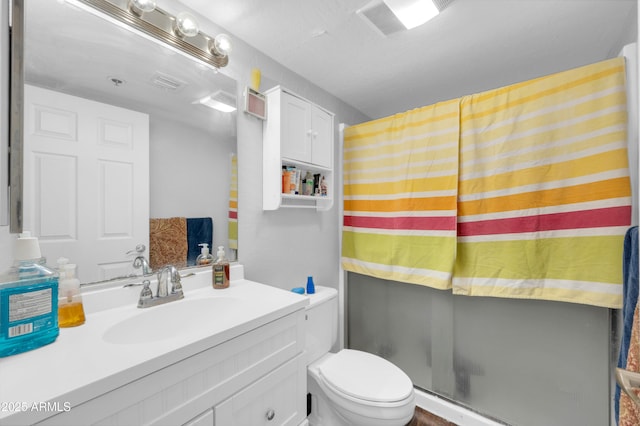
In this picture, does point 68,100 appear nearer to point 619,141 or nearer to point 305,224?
point 305,224

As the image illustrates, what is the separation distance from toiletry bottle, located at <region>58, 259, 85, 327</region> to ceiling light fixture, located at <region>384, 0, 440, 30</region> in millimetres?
1627

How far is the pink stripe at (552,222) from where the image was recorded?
3.75ft

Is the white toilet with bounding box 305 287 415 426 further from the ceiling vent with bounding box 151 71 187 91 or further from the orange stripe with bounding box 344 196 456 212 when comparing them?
the ceiling vent with bounding box 151 71 187 91

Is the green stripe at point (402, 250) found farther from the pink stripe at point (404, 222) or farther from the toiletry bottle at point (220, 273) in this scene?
the toiletry bottle at point (220, 273)

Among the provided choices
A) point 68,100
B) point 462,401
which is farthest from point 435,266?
point 68,100

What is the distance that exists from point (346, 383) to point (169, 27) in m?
1.87

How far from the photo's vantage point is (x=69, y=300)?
829 millimetres

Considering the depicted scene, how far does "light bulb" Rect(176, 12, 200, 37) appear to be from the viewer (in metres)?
1.13

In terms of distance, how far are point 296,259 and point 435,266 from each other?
2.96ft

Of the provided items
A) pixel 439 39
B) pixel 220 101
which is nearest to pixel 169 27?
pixel 220 101

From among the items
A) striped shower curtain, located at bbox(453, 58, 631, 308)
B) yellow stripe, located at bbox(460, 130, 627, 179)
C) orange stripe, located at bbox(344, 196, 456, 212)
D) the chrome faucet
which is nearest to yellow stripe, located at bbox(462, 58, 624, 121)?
striped shower curtain, located at bbox(453, 58, 631, 308)

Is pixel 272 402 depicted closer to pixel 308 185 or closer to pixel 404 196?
pixel 308 185

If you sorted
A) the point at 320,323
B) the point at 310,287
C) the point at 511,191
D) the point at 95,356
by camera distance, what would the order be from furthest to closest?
the point at 310,287 → the point at 320,323 → the point at 511,191 → the point at 95,356

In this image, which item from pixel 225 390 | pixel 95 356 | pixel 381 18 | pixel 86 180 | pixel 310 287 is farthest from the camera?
pixel 310 287
